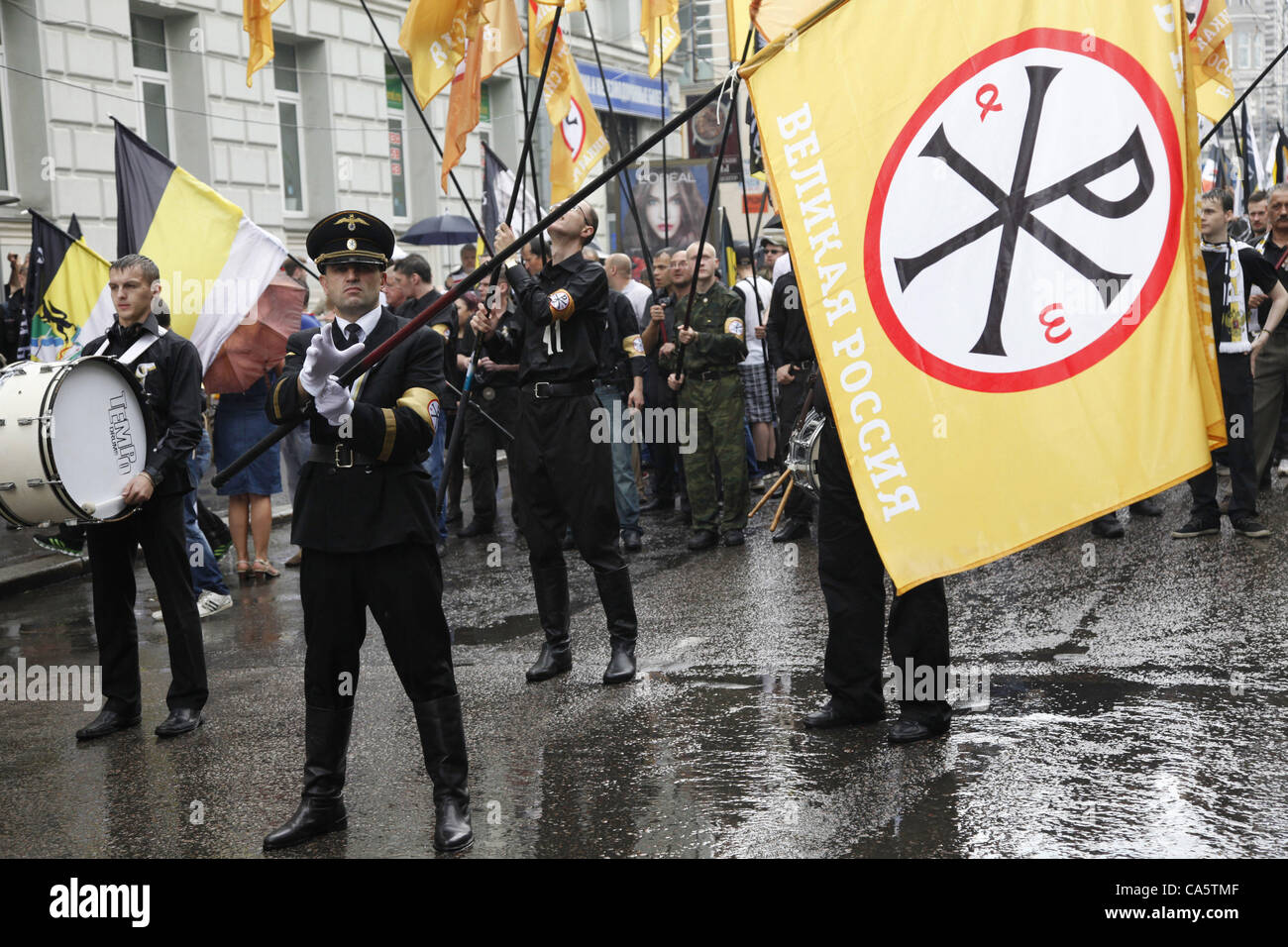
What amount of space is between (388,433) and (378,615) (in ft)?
2.11

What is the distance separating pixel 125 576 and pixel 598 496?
2161mm

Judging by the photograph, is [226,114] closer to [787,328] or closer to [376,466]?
[787,328]

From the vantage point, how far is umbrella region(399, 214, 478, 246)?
68.2 ft

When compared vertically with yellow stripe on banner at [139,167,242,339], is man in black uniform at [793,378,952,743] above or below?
below

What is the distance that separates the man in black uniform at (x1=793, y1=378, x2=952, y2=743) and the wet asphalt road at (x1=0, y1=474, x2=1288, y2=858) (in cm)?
16

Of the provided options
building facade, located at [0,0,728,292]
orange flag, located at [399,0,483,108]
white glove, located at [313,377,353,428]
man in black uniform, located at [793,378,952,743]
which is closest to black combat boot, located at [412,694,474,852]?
white glove, located at [313,377,353,428]

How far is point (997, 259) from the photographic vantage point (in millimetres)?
4043

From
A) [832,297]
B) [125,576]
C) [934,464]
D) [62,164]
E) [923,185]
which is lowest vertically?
[125,576]

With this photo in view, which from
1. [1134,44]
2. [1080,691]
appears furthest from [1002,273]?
[1080,691]

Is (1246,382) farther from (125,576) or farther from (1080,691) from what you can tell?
(125,576)

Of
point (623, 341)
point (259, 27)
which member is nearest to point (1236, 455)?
point (623, 341)

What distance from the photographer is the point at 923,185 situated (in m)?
4.11

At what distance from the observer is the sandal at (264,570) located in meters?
9.98
